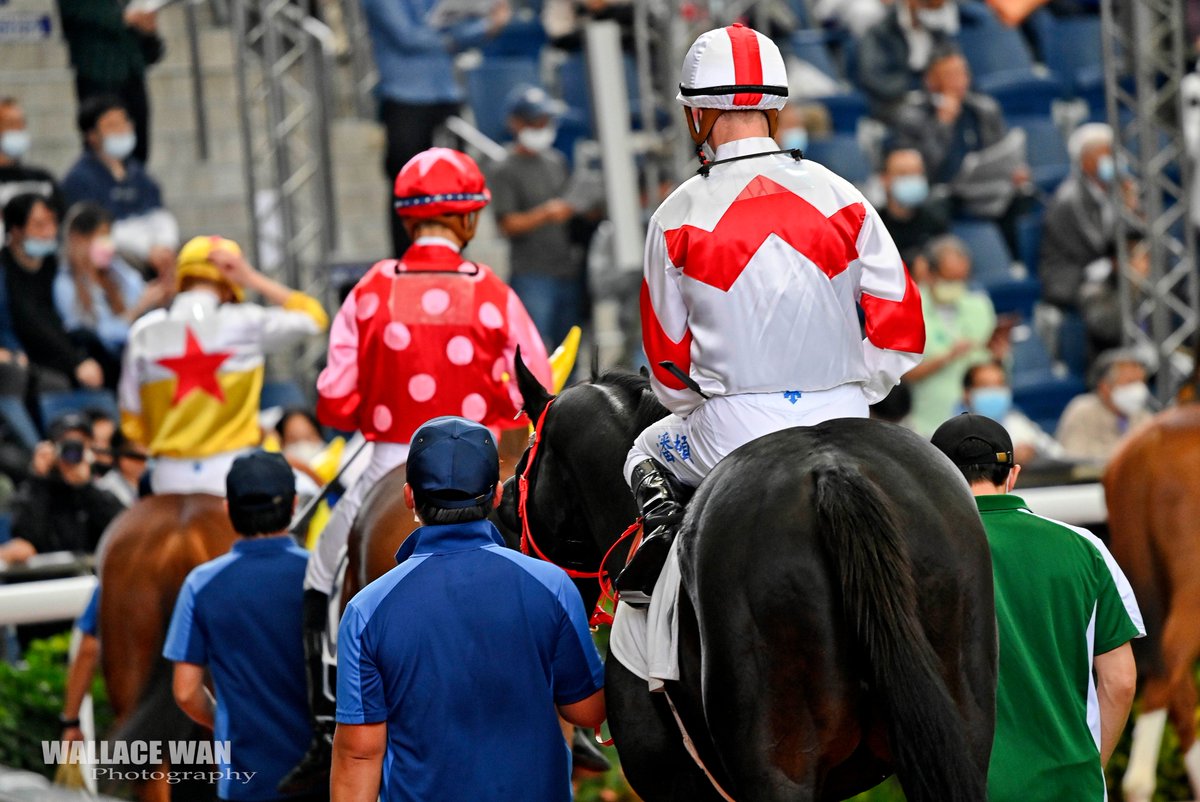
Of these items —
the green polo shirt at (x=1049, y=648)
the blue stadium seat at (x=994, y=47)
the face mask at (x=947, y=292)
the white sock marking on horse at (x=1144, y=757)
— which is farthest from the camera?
the blue stadium seat at (x=994, y=47)

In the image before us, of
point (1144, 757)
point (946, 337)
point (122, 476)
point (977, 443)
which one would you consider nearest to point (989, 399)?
point (946, 337)

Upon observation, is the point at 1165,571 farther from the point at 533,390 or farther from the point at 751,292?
the point at 751,292

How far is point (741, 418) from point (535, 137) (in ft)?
23.1

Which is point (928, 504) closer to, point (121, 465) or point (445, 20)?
point (121, 465)

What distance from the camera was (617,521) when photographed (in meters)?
4.43

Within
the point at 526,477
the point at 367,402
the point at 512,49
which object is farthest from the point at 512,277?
the point at 526,477

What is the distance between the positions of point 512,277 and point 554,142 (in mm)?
1915

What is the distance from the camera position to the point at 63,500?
8.45m

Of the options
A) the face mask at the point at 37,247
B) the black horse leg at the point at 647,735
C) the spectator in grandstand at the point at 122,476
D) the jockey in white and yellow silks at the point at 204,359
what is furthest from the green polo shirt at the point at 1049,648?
the face mask at the point at 37,247

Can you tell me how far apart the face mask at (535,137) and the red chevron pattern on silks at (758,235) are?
6.89m

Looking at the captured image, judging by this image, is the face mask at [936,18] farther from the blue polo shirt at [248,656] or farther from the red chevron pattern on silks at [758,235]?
the red chevron pattern on silks at [758,235]

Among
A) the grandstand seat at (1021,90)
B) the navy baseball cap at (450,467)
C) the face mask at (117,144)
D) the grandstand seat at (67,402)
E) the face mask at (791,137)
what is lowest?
the grandstand seat at (67,402)

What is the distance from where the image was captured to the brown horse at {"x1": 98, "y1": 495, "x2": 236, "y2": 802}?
20.6 ft

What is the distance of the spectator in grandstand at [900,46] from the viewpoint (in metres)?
12.3
